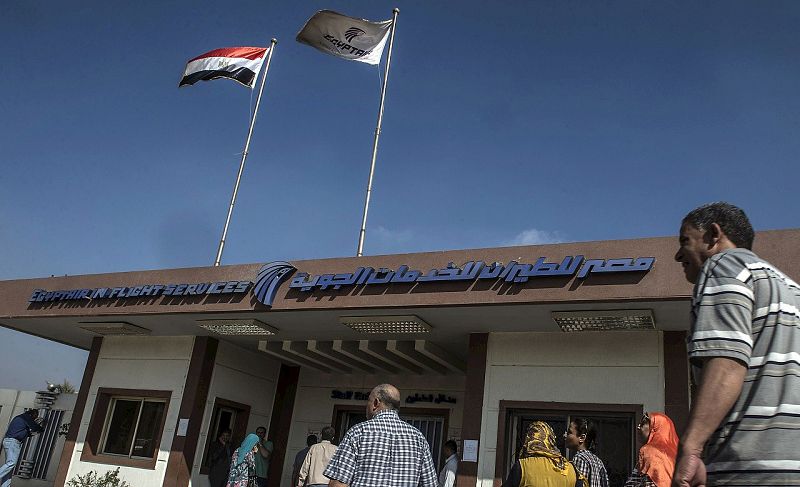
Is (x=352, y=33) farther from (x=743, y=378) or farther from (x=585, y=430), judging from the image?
(x=743, y=378)

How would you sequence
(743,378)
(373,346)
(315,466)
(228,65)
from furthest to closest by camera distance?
(228,65)
(373,346)
(315,466)
(743,378)

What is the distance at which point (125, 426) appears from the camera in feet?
43.4

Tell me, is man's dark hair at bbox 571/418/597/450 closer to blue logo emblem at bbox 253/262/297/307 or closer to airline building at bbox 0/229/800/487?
airline building at bbox 0/229/800/487

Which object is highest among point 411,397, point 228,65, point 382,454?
point 228,65

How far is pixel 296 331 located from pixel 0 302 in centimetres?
598

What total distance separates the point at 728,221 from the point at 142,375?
507 inches

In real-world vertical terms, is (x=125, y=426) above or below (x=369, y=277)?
below

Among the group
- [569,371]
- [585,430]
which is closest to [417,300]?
[569,371]

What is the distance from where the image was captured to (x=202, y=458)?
40.4 feet

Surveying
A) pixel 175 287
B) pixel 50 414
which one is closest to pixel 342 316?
pixel 175 287

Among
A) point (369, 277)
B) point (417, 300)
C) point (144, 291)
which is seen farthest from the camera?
point (144, 291)

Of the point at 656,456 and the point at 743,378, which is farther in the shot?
the point at 656,456

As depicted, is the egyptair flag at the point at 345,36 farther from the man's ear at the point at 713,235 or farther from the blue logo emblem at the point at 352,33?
the man's ear at the point at 713,235

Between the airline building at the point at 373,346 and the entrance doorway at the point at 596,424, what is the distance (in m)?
0.02
